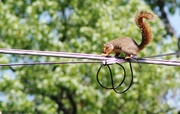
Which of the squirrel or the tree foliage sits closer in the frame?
the squirrel

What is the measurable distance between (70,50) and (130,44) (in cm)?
482

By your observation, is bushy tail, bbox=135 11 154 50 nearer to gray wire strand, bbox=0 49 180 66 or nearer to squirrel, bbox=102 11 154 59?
squirrel, bbox=102 11 154 59

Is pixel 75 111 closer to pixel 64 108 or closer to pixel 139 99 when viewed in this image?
pixel 64 108

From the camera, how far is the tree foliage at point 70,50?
347 inches

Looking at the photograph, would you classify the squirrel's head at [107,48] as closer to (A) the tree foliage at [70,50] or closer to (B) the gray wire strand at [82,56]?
(B) the gray wire strand at [82,56]

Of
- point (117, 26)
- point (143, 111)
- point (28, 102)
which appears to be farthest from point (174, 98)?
point (28, 102)

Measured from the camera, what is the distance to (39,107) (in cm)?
908

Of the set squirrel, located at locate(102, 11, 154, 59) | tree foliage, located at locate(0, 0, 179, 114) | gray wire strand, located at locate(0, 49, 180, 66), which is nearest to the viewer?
gray wire strand, located at locate(0, 49, 180, 66)

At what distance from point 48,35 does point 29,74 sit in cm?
70

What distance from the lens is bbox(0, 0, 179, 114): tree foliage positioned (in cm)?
882

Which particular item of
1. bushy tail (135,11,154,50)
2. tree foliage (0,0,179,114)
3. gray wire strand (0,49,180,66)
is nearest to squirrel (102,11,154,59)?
bushy tail (135,11,154,50)

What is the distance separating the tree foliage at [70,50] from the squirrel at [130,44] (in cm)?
420

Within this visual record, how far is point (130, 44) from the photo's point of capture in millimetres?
4469

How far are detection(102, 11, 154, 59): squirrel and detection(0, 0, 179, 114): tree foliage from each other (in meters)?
4.20
